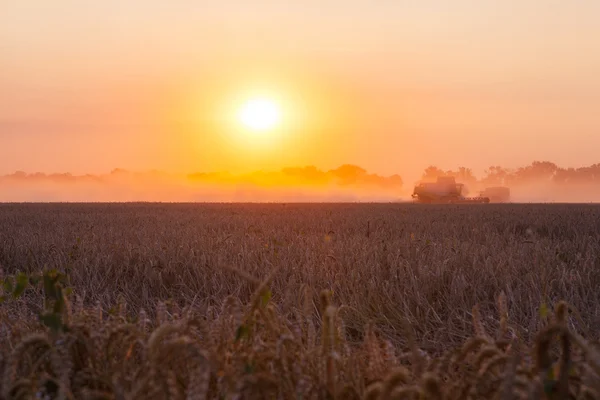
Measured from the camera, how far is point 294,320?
3.79 metres

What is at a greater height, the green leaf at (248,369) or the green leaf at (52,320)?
the green leaf at (52,320)

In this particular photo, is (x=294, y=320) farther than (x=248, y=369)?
Yes

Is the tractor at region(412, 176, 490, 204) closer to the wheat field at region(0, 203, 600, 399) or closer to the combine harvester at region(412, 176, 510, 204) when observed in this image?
the combine harvester at region(412, 176, 510, 204)

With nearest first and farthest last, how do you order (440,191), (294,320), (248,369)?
(248,369), (294,320), (440,191)

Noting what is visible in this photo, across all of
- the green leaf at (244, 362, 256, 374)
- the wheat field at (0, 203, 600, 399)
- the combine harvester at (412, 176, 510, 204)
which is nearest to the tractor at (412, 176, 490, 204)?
the combine harvester at (412, 176, 510, 204)

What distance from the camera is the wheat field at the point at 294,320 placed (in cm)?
159

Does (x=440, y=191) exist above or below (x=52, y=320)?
above

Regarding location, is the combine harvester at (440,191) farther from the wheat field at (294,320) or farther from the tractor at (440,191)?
the wheat field at (294,320)

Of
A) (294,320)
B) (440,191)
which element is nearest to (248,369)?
(294,320)

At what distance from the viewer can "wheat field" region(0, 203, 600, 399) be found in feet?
5.20

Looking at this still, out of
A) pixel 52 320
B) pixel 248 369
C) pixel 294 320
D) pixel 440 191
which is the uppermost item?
pixel 440 191

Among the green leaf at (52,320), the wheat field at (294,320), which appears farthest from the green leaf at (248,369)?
the green leaf at (52,320)

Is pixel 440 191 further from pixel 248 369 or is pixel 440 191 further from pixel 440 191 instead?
pixel 248 369

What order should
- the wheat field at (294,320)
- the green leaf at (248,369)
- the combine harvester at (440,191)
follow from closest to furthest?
the wheat field at (294,320) < the green leaf at (248,369) < the combine harvester at (440,191)
